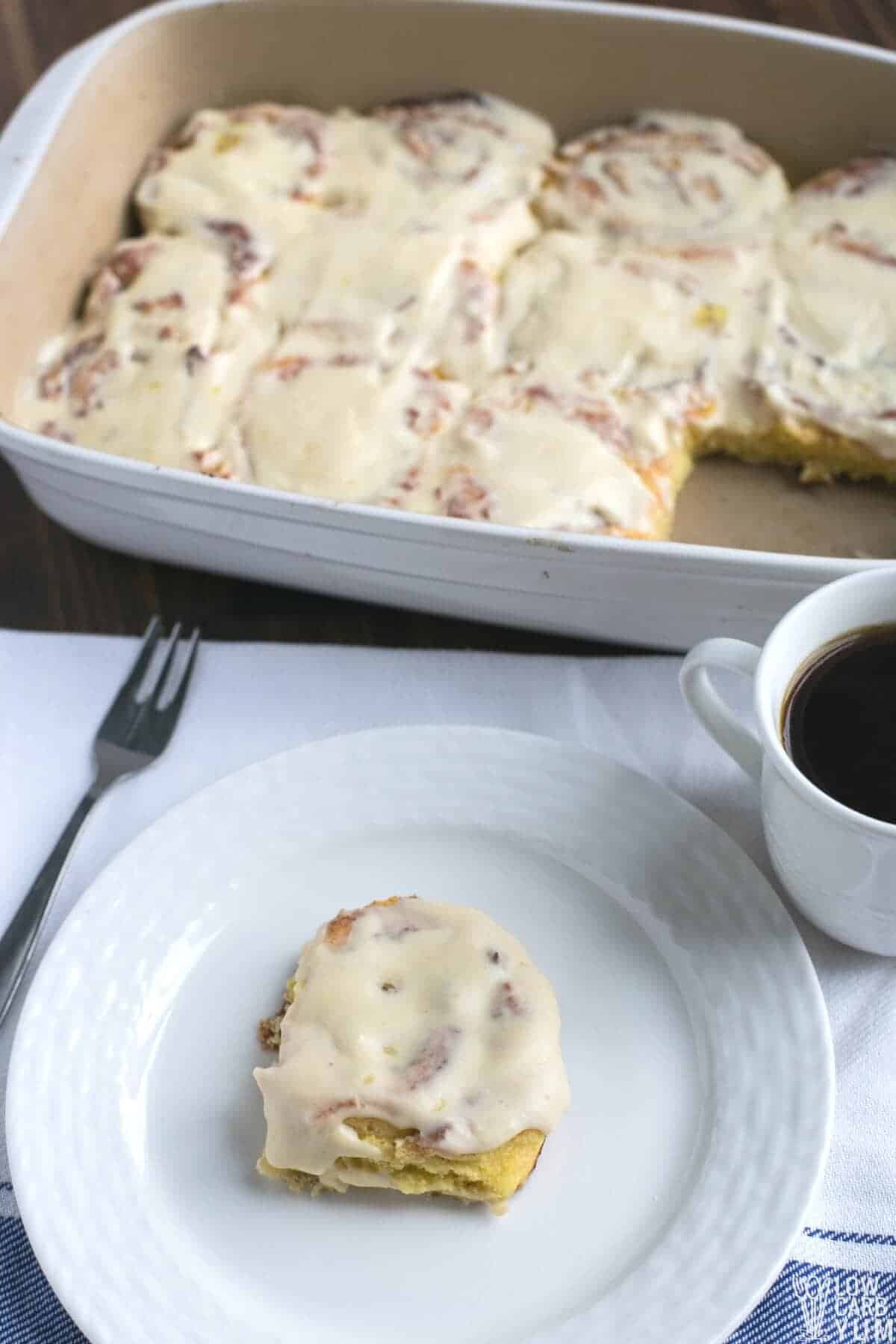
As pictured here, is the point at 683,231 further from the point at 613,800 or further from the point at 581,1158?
the point at 581,1158

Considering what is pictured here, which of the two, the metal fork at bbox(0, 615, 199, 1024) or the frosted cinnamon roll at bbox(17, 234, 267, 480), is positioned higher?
the frosted cinnamon roll at bbox(17, 234, 267, 480)

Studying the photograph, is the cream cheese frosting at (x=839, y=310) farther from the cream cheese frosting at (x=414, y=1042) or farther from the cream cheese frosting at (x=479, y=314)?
the cream cheese frosting at (x=414, y=1042)

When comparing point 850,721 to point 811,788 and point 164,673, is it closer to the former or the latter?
point 811,788

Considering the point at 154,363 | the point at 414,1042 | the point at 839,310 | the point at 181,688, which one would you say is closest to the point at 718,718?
the point at 414,1042

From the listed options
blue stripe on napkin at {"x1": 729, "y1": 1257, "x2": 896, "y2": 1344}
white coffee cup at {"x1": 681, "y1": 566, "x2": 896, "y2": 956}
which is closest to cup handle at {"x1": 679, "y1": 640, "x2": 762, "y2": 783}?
white coffee cup at {"x1": 681, "y1": 566, "x2": 896, "y2": 956}

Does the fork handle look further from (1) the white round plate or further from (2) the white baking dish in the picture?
(2) the white baking dish

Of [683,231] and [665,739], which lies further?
[683,231]

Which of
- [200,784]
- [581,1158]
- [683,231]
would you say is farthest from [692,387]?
[581,1158]
